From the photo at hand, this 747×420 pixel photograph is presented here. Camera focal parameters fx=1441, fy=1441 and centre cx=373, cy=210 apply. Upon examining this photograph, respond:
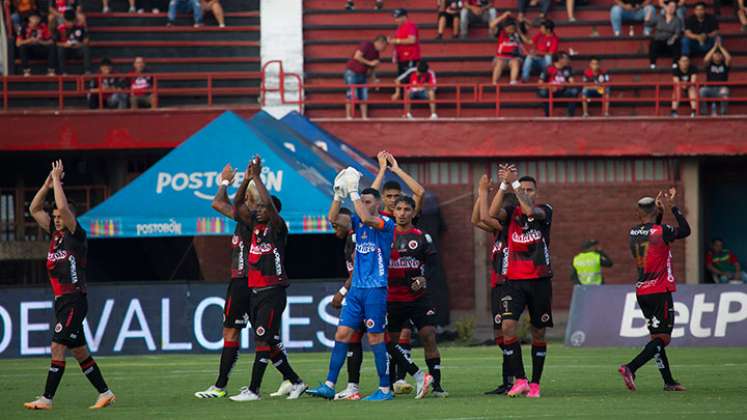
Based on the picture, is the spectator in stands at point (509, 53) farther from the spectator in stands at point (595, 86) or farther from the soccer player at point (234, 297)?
the soccer player at point (234, 297)

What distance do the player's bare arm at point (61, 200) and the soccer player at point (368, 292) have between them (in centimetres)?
261

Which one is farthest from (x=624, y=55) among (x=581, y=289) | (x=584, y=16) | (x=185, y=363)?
(x=185, y=363)

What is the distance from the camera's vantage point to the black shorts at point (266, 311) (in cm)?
1451

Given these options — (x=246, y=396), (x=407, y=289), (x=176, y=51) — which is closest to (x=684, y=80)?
(x=176, y=51)

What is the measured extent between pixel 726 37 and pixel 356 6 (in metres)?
8.39

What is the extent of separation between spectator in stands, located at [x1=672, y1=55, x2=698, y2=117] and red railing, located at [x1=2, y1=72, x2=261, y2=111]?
874cm

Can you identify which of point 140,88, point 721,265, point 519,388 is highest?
point 140,88

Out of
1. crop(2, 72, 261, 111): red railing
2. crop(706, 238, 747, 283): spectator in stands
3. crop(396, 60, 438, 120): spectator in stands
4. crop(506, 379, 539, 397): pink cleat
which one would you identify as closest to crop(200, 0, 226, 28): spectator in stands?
crop(2, 72, 261, 111): red railing

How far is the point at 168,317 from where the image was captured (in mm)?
23344

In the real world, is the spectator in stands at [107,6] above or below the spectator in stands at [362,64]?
above

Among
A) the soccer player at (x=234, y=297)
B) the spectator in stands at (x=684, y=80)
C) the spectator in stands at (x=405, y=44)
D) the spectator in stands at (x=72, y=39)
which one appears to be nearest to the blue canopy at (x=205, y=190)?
the spectator in stands at (x=405, y=44)

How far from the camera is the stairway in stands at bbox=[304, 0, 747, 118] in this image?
31188mm

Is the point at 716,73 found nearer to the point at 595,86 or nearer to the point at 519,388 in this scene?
the point at 595,86

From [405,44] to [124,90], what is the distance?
19.6 feet
